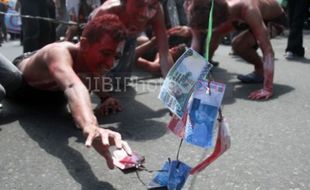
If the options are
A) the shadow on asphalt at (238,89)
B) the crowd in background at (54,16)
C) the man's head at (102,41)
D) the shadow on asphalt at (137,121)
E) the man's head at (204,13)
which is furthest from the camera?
the crowd in background at (54,16)

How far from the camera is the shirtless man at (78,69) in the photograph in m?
1.66

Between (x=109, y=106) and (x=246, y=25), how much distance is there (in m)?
1.21

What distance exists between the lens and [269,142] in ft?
7.00

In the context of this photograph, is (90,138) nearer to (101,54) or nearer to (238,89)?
(101,54)

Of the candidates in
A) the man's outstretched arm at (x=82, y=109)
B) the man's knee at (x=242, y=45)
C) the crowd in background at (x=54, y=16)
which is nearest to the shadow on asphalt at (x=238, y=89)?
the man's knee at (x=242, y=45)

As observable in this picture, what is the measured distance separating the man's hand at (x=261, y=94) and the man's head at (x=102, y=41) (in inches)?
43.6

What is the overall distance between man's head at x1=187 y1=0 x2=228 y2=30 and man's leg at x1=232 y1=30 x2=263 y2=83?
0.55 meters

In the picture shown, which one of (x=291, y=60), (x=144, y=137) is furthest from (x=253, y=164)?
(x=291, y=60)

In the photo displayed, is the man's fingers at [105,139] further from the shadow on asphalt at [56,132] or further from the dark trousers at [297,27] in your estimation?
the dark trousers at [297,27]

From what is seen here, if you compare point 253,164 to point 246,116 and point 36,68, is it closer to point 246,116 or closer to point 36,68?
point 246,116

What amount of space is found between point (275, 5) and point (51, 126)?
6.75 ft

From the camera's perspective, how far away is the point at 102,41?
210 cm

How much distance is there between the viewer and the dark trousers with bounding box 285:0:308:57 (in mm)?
4461

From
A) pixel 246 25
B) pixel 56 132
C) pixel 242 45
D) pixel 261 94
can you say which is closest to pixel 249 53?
pixel 242 45
